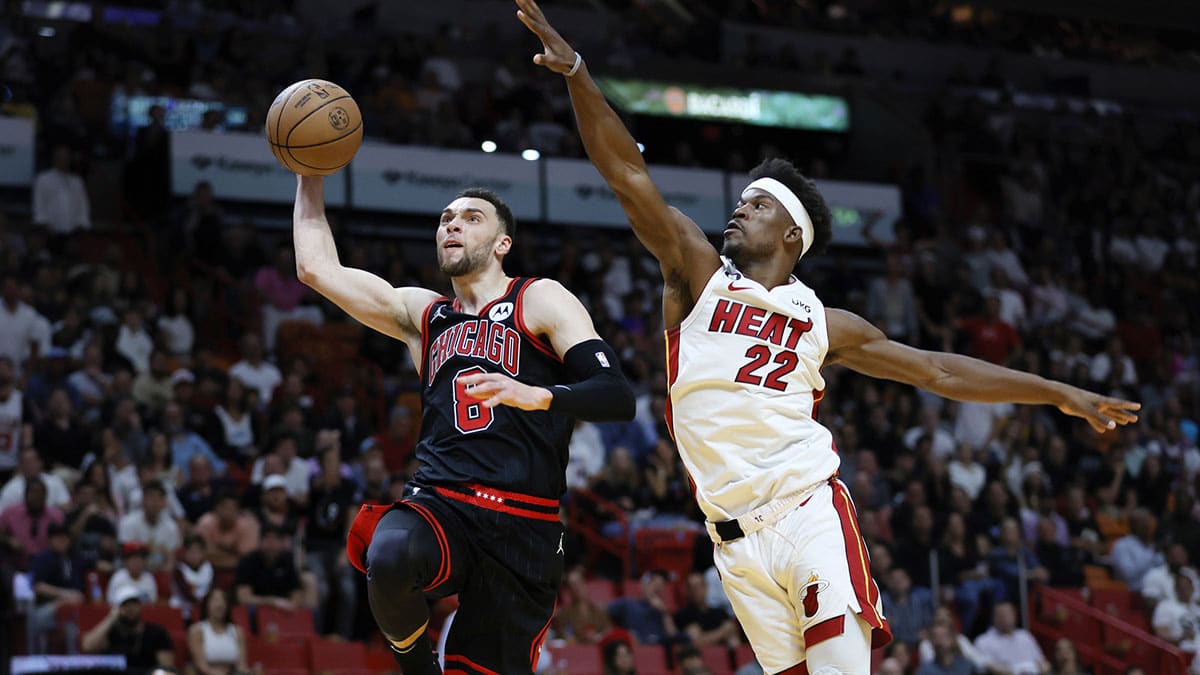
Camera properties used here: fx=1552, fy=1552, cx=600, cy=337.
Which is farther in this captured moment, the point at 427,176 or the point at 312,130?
the point at 427,176

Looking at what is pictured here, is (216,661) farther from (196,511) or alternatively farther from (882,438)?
(882,438)

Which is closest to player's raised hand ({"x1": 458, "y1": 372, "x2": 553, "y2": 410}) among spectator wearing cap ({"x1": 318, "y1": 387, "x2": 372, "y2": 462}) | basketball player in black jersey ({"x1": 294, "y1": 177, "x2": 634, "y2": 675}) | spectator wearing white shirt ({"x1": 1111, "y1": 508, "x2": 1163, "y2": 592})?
basketball player in black jersey ({"x1": 294, "y1": 177, "x2": 634, "y2": 675})

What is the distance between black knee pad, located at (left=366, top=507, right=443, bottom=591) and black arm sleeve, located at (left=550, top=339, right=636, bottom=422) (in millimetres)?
795

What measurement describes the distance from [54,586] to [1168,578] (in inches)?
447

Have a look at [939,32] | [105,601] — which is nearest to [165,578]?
[105,601]

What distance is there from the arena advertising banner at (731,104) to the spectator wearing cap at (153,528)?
11617mm

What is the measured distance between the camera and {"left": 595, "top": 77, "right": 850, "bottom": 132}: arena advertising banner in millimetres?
23172

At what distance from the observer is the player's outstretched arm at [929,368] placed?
6.54m

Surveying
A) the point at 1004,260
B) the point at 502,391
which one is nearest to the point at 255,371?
the point at 502,391

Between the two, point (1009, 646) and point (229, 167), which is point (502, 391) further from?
point (229, 167)

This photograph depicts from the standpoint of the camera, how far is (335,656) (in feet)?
40.6

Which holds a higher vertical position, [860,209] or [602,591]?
[860,209]

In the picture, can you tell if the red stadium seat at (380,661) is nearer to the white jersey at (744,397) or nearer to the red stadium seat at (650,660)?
the red stadium seat at (650,660)

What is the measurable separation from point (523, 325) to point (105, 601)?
6.94 m
